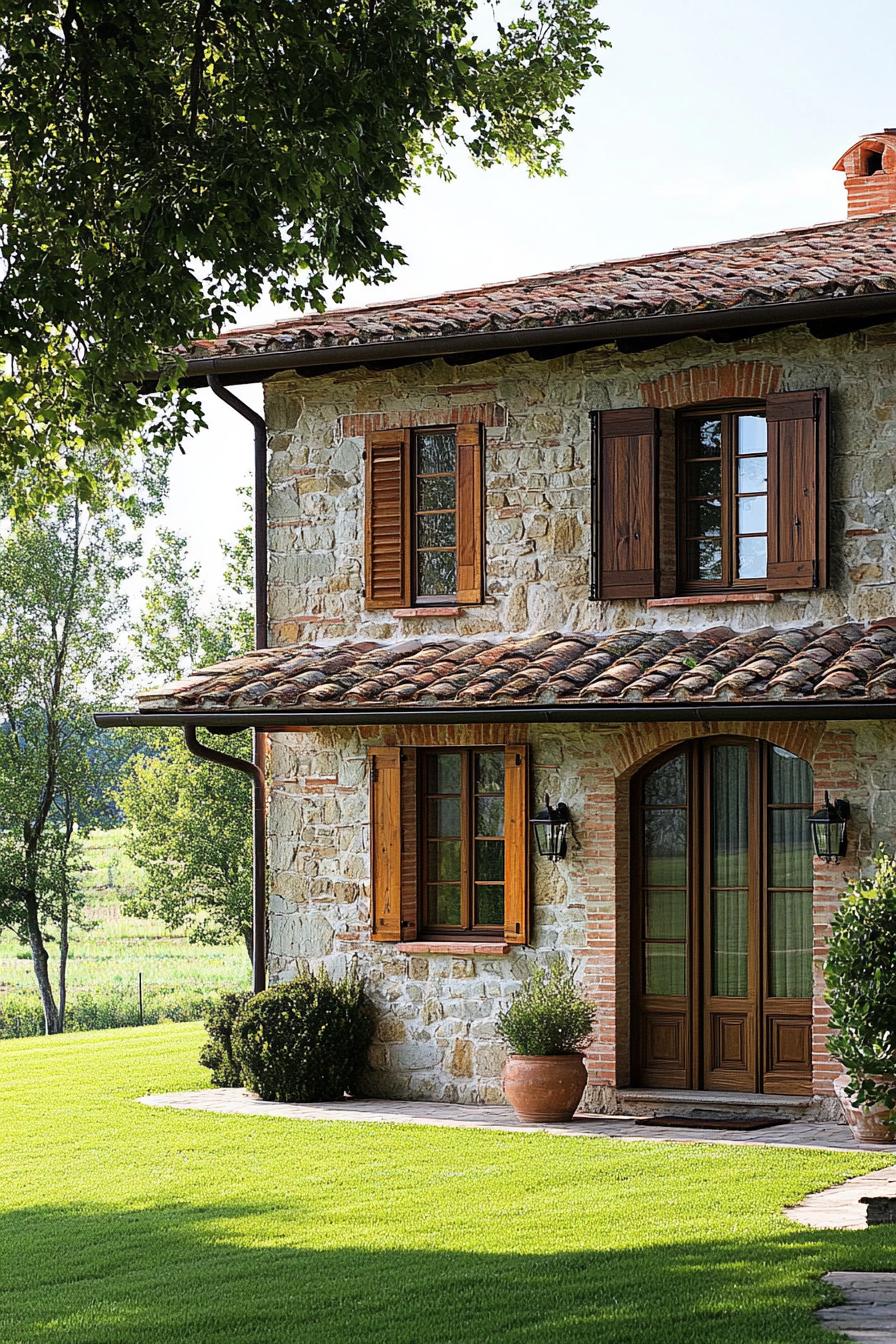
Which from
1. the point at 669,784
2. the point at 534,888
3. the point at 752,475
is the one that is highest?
the point at 752,475

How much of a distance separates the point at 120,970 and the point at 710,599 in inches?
1024

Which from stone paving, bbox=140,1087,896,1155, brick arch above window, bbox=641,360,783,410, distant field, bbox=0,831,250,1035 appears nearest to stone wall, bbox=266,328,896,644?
brick arch above window, bbox=641,360,783,410

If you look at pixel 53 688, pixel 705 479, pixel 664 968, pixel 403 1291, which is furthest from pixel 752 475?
pixel 53 688

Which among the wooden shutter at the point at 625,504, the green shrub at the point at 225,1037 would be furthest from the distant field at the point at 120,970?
the wooden shutter at the point at 625,504

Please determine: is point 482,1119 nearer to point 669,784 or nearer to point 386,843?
point 386,843

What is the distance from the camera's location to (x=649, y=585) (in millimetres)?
13516

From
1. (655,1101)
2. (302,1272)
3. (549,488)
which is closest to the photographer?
(302,1272)

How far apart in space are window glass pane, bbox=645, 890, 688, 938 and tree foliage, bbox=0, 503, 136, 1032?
634 inches

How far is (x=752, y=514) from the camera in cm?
1349

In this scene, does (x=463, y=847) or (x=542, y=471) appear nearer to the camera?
(x=542, y=471)

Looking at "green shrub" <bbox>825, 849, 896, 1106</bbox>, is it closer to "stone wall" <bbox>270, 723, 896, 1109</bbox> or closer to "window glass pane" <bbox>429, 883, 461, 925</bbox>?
"stone wall" <bbox>270, 723, 896, 1109</bbox>

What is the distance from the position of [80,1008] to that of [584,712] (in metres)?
20.8

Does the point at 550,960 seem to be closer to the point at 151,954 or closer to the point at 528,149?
the point at 528,149

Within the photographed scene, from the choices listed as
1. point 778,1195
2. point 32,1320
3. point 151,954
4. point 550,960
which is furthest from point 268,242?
point 151,954
